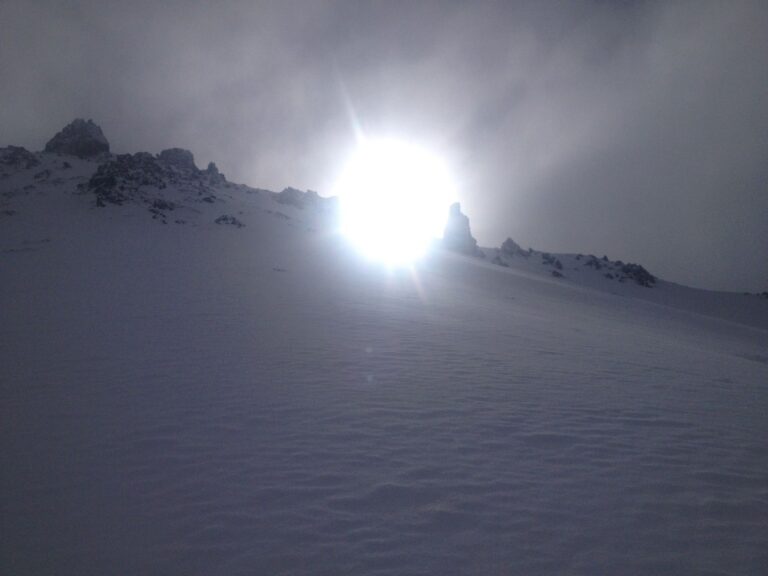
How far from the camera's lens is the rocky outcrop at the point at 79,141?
45.4 meters

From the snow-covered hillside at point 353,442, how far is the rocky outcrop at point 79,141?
119ft

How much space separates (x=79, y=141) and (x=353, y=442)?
53.7m

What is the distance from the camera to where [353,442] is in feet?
20.8

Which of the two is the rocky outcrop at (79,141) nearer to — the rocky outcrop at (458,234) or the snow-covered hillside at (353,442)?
the snow-covered hillside at (353,442)

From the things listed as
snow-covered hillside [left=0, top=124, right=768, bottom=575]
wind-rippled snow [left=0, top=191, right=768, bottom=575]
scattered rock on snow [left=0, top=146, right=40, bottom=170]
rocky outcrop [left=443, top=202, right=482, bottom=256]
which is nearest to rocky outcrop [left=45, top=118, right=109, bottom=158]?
scattered rock on snow [left=0, top=146, right=40, bottom=170]

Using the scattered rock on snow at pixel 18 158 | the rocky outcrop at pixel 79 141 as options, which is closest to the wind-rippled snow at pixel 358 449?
the scattered rock on snow at pixel 18 158

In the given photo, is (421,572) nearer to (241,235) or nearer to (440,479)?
(440,479)

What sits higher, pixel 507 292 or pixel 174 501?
pixel 507 292

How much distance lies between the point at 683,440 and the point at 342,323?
31.8 ft

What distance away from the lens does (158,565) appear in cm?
405

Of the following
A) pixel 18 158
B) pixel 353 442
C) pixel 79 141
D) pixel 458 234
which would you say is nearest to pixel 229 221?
pixel 18 158

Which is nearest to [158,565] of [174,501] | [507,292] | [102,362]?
[174,501]

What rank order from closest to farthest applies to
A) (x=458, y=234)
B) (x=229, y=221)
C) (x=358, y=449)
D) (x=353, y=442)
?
(x=358, y=449) → (x=353, y=442) → (x=229, y=221) → (x=458, y=234)

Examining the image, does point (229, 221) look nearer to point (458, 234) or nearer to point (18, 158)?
point (18, 158)
